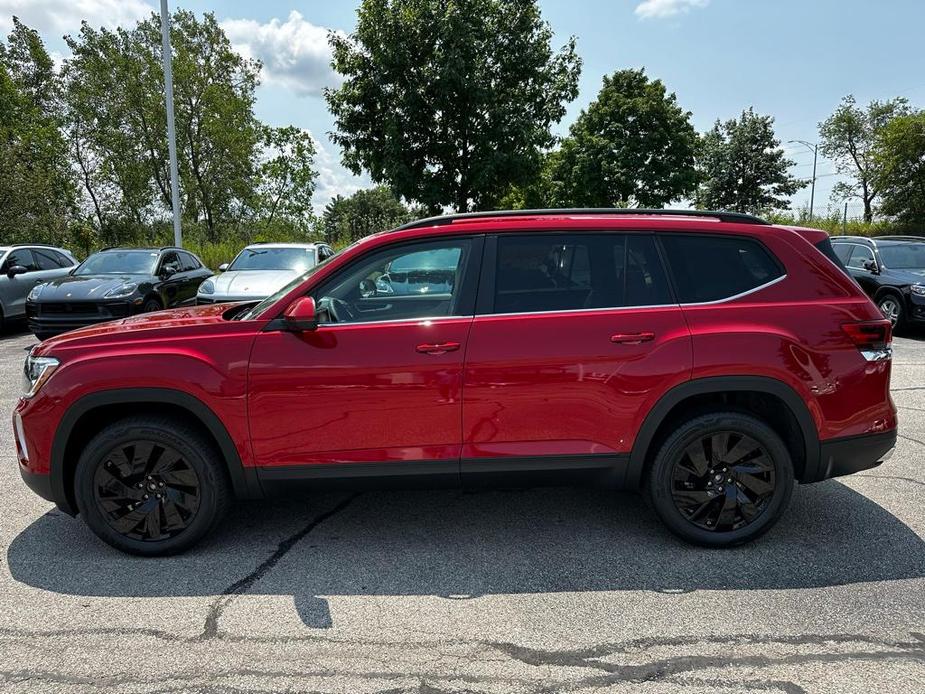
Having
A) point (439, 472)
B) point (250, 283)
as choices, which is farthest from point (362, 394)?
point (250, 283)

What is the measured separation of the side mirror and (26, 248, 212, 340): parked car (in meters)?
7.60

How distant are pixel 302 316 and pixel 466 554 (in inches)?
60.9

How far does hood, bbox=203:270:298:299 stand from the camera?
9031mm

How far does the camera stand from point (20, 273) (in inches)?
458

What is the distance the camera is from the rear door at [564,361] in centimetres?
321

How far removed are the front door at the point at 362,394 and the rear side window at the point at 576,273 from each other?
251mm

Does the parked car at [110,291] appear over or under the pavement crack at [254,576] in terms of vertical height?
over

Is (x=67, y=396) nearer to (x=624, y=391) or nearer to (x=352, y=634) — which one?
(x=352, y=634)

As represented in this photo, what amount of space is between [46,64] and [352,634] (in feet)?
141

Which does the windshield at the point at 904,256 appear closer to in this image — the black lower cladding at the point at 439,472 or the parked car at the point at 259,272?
the parked car at the point at 259,272

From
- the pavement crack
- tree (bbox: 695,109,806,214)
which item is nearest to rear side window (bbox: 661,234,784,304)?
the pavement crack

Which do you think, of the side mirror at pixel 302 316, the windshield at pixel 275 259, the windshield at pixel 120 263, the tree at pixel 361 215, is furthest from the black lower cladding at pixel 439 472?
the tree at pixel 361 215

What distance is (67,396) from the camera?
324 centimetres

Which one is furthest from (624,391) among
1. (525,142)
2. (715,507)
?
(525,142)
